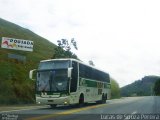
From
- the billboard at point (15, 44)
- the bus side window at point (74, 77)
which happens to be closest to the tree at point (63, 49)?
the billboard at point (15, 44)

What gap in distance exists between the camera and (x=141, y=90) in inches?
7810

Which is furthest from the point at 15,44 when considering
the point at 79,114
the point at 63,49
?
the point at 79,114

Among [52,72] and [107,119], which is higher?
[52,72]

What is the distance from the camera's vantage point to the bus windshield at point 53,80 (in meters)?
27.6

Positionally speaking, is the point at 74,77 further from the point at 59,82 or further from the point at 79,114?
the point at 79,114

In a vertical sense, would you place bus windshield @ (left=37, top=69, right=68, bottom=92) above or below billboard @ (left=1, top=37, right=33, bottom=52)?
below

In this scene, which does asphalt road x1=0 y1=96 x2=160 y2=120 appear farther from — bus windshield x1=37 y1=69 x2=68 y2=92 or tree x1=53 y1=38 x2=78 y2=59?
tree x1=53 y1=38 x2=78 y2=59

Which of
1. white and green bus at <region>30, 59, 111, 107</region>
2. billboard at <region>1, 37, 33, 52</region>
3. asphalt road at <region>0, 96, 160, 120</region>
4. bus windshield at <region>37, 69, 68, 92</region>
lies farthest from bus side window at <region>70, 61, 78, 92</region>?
billboard at <region>1, 37, 33, 52</region>

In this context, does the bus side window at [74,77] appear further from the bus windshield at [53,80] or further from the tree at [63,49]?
the tree at [63,49]

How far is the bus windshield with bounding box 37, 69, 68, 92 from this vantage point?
27594mm

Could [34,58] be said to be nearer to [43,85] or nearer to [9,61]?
[9,61]

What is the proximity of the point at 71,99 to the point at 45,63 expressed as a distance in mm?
3078

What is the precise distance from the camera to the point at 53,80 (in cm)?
2772

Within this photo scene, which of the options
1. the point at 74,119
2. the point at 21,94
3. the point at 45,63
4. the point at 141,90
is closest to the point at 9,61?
the point at 21,94
